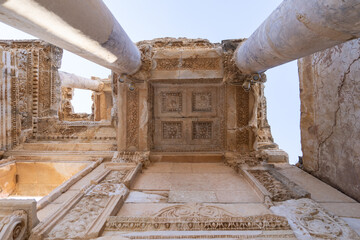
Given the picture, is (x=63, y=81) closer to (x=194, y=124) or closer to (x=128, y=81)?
(x=128, y=81)

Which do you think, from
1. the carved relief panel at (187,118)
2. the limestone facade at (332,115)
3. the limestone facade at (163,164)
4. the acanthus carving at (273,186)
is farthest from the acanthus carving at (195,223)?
the carved relief panel at (187,118)

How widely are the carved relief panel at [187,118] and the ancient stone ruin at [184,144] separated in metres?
0.03

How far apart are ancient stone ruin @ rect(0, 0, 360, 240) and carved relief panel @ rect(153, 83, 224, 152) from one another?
27 mm

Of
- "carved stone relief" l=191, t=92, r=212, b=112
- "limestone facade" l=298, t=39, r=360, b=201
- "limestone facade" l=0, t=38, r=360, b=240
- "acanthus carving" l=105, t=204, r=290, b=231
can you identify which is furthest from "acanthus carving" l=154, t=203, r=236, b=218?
"carved stone relief" l=191, t=92, r=212, b=112

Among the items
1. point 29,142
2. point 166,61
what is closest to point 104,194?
point 166,61

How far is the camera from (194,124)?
178 inches

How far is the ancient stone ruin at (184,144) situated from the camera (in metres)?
1.77

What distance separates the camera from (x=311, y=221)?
1.94m

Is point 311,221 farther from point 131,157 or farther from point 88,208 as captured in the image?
point 131,157

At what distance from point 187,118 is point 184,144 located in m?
0.70

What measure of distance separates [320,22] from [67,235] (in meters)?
3.08

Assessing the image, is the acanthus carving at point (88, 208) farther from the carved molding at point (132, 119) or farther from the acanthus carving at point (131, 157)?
the carved molding at point (132, 119)

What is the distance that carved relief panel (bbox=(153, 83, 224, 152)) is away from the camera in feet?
14.5

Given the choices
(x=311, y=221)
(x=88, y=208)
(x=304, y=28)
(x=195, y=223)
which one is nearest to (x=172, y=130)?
(x=88, y=208)
